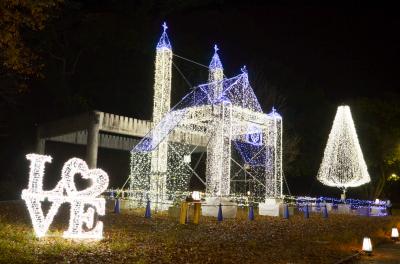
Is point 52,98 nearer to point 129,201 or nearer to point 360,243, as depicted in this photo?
point 129,201

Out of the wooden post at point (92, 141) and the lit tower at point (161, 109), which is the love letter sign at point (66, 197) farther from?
the wooden post at point (92, 141)

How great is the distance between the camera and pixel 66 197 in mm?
13102

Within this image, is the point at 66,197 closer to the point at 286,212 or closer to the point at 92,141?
the point at 92,141

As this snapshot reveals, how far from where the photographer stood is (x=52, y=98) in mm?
33031

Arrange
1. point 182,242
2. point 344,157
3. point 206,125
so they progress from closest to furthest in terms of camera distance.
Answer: point 182,242 → point 206,125 → point 344,157

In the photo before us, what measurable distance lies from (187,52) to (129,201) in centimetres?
2071

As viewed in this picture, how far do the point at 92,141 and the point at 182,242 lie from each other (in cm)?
1267

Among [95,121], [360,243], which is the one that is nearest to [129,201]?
[95,121]

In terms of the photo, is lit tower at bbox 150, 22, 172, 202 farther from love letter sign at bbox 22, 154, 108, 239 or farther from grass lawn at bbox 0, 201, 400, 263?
love letter sign at bbox 22, 154, 108, 239

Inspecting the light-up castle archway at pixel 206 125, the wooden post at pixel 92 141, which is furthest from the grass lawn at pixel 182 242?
the wooden post at pixel 92 141

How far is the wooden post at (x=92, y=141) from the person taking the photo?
2452cm

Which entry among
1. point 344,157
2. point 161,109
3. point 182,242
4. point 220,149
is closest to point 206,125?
point 161,109

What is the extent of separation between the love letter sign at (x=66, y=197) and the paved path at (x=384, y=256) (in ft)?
24.8

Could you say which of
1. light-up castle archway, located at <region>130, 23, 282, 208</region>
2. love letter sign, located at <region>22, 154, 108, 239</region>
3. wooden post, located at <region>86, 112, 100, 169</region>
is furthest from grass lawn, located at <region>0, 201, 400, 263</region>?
wooden post, located at <region>86, 112, 100, 169</region>
